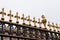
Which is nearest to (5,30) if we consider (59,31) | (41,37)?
(41,37)

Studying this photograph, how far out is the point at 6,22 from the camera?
365 centimetres

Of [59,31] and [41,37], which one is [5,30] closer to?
[41,37]

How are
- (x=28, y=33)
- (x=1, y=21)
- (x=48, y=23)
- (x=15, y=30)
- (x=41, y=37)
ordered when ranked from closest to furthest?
(x=1, y=21)
(x=15, y=30)
(x=28, y=33)
(x=41, y=37)
(x=48, y=23)

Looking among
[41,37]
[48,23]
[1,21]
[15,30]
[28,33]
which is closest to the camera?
[1,21]

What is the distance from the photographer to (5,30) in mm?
3619

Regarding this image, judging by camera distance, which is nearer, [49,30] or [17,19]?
[17,19]

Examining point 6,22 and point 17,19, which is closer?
point 6,22

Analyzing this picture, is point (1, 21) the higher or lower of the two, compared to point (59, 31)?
higher

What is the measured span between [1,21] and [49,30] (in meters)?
1.67

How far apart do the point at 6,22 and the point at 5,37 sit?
0.34 meters

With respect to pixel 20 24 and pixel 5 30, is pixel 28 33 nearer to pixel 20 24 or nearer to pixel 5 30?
pixel 20 24

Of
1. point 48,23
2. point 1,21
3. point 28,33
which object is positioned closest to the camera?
point 1,21

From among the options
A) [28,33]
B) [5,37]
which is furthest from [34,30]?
[5,37]

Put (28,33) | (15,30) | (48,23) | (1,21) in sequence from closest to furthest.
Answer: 1. (1,21)
2. (15,30)
3. (28,33)
4. (48,23)
